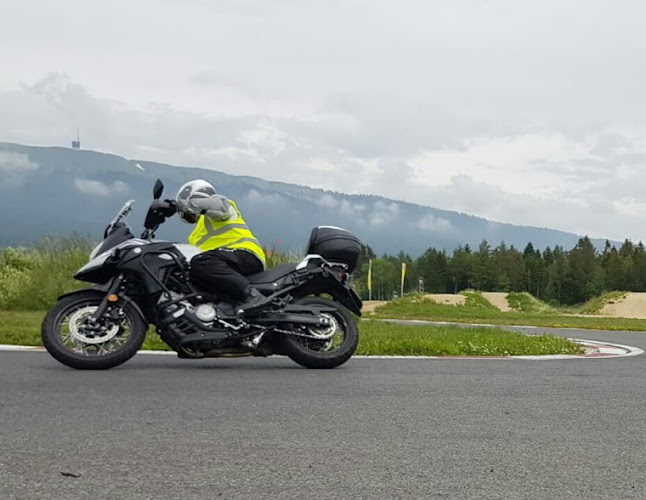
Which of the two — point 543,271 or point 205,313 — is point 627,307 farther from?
point 543,271

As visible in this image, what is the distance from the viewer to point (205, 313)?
764 centimetres

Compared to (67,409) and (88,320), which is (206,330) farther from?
(67,409)

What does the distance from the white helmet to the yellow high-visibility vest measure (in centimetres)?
14

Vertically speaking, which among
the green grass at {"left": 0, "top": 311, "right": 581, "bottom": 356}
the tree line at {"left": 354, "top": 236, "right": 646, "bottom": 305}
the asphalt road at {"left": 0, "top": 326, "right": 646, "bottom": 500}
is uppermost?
the tree line at {"left": 354, "top": 236, "right": 646, "bottom": 305}

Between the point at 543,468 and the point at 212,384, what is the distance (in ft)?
10.1

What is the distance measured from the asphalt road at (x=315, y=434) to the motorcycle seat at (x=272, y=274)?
0.88m

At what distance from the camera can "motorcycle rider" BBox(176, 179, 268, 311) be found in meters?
7.63

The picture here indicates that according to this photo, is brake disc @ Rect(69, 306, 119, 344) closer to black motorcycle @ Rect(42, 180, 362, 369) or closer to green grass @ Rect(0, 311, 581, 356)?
black motorcycle @ Rect(42, 180, 362, 369)

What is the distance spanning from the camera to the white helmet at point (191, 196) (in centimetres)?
767

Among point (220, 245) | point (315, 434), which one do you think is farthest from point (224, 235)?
point (315, 434)

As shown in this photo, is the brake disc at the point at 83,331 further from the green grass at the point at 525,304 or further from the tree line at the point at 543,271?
the tree line at the point at 543,271

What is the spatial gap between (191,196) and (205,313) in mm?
1047

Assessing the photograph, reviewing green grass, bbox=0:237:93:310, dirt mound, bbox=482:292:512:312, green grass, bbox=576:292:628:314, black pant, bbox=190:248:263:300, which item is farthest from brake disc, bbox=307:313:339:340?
dirt mound, bbox=482:292:512:312

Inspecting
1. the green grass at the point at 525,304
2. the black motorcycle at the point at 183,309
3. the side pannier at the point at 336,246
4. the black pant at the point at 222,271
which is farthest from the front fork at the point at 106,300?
the green grass at the point at 525,304
